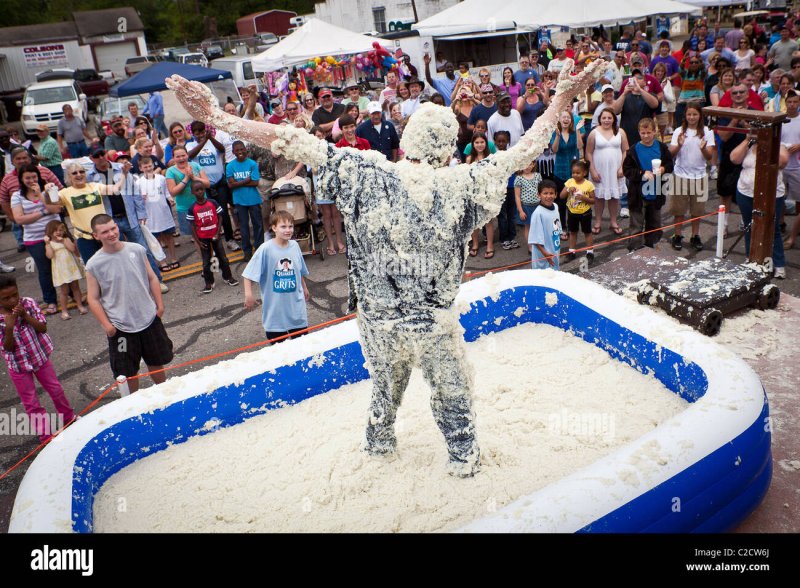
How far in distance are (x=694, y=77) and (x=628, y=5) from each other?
1730 mm

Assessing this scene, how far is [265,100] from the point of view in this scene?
1806cm

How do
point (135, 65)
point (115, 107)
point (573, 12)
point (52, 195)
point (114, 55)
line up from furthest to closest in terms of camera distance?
point (114, 55), point (135, 65), point (115, 107), point (573, 12), point (52, 195)

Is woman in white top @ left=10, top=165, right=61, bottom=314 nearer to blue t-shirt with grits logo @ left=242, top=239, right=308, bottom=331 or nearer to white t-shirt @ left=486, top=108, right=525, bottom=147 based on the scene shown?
blue t-shirt with grits logo @ left=242, top=239, right=308, bottom=331

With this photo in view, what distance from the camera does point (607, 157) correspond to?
27.7ft

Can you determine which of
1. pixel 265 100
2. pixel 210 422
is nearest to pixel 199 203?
pixel 210 422

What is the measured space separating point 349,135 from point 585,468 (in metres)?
6.32

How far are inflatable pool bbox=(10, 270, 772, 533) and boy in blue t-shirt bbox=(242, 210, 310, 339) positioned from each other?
57cm

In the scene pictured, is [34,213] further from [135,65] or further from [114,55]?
[114,55]

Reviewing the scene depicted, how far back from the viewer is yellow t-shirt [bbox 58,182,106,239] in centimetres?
774

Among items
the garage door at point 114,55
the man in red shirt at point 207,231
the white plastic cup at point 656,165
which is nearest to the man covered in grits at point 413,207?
the white plastic cup at point 656,165

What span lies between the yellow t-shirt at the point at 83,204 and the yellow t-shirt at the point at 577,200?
17.7 ft

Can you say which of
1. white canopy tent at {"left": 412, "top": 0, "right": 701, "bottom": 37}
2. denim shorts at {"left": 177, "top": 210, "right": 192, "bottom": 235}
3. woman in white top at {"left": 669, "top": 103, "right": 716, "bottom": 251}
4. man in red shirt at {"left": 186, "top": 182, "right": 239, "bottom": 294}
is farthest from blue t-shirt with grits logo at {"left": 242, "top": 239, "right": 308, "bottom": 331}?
white canopy tent at {"left": 412, "top": 0, "right": 701, "bottom": 37}

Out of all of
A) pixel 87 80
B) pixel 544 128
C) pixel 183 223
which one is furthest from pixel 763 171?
pixel 87 80

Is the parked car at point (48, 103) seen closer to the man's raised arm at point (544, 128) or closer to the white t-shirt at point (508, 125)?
the white t-shirt at point (508, 125)
